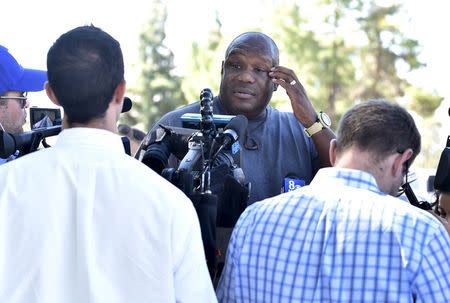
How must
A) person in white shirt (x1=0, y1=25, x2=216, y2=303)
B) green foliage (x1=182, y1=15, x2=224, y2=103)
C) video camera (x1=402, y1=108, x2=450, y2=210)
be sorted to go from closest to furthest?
person in white shirt (x1=0, y1=25, x2=216, y2=303) → video camera (x1=402, y1=108, x2=450, y2=210) → green foliage (x1=182, y1=15, x2=224, y2=103)

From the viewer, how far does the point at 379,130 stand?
2.93 metres

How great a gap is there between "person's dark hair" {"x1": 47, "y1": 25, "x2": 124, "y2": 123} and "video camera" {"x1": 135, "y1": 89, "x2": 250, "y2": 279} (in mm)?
432

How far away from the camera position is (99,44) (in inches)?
108

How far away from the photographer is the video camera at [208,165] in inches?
117

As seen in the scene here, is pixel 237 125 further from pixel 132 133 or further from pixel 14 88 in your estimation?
pixel 132 133

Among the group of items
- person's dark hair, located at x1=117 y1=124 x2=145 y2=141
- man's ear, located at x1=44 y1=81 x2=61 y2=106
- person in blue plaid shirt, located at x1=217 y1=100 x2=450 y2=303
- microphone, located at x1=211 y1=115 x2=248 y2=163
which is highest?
man's ear, located at x1=44 y1=81 x2=61 y2=106

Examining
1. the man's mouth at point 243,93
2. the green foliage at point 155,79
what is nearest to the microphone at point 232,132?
the man's mouth at point 243,93

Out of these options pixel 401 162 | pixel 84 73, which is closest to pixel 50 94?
pixel 84 73

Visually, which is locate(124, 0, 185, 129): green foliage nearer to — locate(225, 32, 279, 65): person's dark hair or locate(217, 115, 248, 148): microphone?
locate(225, 32, 279, 65): person's dark hair

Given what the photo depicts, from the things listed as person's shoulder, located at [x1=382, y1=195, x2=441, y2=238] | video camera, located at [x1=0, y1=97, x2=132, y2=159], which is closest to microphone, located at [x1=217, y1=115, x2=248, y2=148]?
video camera, located at [x1=0, y1=97, x2=132, y2=159]

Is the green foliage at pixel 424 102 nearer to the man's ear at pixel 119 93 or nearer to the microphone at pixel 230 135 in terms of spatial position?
the microphone at pixel 230 135

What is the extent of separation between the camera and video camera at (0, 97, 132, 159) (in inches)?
125

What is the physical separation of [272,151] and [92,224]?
1.74 metres

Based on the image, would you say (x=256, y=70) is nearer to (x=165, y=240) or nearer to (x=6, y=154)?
(x=6, y=154)
